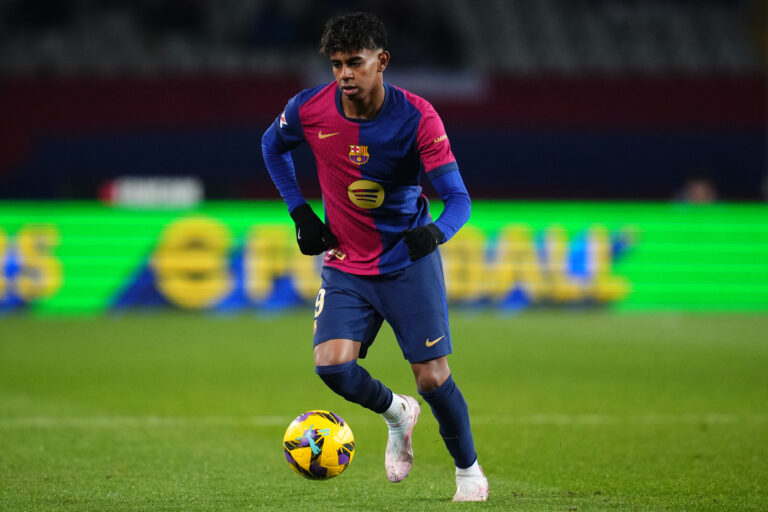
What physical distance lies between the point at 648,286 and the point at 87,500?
1080 cm

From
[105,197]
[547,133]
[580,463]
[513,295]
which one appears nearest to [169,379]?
[580,463]

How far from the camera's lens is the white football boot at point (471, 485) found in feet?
15.7

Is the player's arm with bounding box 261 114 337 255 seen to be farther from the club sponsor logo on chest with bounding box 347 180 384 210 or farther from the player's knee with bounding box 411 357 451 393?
the player's knee with bounding box 411 357 451 393

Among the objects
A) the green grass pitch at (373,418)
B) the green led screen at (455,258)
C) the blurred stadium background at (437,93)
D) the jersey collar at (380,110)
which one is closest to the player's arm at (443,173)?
the jersey collar at (380,110)

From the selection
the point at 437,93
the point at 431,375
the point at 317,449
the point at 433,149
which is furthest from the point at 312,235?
the point at 437,93

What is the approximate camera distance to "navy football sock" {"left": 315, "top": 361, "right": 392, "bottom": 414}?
4.78 metres

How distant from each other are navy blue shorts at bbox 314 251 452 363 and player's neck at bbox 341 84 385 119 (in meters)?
0.67

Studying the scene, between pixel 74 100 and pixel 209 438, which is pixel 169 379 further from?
pixel 74 100

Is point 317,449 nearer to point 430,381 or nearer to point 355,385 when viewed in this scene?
point 355,385

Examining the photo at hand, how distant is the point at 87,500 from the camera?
15.7ft

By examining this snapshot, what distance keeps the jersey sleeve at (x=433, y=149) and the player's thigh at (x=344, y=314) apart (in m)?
0.64

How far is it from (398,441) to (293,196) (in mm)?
1227

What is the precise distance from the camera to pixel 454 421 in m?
4.80

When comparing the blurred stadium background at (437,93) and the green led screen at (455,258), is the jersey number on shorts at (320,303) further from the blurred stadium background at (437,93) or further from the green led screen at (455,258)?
the blurred stadium background at (437,93)
